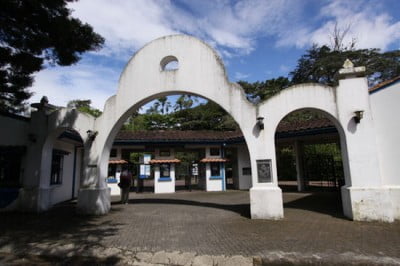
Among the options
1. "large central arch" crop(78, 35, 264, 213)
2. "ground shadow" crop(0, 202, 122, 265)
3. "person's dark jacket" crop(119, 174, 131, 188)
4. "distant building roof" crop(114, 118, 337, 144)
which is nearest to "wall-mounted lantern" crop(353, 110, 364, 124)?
"large central arch" crop(78, 35, 264, 213)

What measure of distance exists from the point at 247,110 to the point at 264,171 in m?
1.98

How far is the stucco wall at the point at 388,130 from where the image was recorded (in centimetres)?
678

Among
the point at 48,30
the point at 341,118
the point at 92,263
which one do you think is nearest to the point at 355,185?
the point at 341,118

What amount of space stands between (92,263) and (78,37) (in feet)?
22.0

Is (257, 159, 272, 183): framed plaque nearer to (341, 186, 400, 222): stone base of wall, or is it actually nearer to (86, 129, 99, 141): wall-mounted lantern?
(341, 186, 400, 222): stone base of wall

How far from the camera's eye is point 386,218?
21.2 ft

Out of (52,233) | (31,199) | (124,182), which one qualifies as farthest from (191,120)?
(52,233)

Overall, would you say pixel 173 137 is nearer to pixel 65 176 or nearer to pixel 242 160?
pixel 242 160

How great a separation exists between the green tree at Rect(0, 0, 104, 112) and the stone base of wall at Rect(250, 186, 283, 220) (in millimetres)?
7173

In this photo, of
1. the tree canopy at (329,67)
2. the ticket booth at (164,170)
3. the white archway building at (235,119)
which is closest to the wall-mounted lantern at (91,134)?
the white archway building at (235,119)

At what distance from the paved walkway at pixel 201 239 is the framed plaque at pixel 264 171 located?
1200mm

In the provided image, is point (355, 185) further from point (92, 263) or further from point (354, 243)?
point (92, 263)

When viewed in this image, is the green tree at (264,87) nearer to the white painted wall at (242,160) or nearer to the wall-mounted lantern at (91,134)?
the white painted wall at (242,160)

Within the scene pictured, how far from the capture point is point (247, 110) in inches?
299
